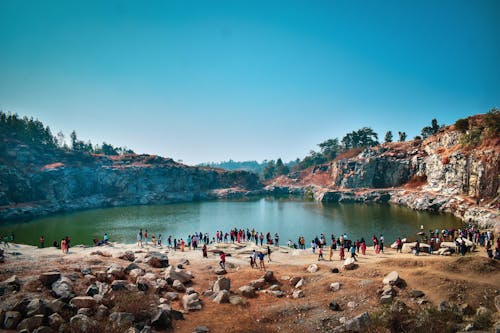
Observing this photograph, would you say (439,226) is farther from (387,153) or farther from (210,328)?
(387,153)

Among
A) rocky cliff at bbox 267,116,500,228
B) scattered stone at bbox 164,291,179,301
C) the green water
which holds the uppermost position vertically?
rocky cliff at bbox 267,116,500,228

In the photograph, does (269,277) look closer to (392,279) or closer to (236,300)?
(236,300)

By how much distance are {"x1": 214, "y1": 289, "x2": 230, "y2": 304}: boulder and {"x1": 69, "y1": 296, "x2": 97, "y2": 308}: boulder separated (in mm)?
6819

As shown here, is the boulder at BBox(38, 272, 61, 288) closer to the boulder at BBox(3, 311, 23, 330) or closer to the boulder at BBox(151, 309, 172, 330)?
the boulder at BBox(3, 311, 23, 330)

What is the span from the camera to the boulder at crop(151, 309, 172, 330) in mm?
14336

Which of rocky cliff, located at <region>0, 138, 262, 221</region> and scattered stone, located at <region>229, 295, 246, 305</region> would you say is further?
rocky cliff, located at <region>0, 138, 262, 221</region>

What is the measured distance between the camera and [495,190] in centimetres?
5388

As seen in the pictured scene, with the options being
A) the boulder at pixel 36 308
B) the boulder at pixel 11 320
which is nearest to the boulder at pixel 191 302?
the boulder at pixel 36 308

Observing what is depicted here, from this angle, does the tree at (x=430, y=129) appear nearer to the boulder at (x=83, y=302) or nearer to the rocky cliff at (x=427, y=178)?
the rocky cliff at (x=427, y=178)

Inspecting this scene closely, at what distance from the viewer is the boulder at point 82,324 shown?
12172mm

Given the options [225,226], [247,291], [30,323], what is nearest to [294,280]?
[247,291]

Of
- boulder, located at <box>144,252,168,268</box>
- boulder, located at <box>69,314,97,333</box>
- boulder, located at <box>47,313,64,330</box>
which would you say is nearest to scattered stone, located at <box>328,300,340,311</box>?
boulder, located at <box>69,314,97,333</box>

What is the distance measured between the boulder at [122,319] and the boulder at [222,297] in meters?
5.55

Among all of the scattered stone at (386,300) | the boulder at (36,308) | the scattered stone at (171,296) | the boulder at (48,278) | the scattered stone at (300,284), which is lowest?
the scattered stone at (171,296)
